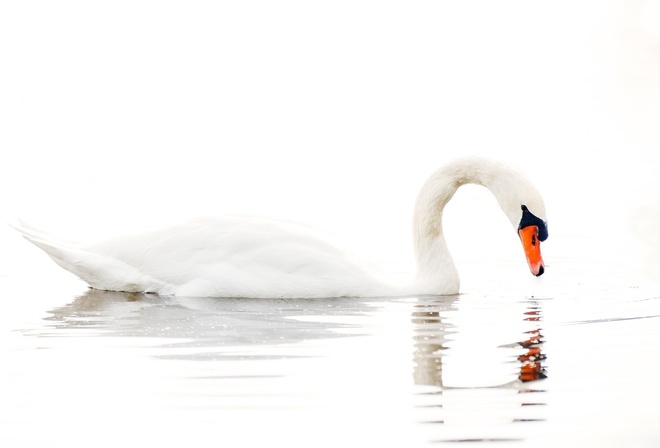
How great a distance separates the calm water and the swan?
0.20 meters

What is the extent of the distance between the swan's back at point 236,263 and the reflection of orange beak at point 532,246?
1.30m

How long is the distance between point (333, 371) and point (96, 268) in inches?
173

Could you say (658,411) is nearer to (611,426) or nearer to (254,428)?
(611,426)

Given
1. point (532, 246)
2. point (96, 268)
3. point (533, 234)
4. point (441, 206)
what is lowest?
point (96, 268)

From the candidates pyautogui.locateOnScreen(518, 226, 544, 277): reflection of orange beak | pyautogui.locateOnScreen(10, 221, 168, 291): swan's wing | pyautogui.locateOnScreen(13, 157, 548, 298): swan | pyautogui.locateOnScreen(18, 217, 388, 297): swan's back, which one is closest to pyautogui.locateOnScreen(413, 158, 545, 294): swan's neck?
pyautogui.locateOnScreen(13, 157, 548, 298): swan

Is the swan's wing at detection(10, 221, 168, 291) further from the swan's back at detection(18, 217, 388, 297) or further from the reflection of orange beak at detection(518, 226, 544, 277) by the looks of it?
the reflection of orange beak at detection(518, 226, 544, 277)

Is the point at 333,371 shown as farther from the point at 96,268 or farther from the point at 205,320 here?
the point at 96,268

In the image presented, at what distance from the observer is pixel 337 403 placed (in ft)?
27.3

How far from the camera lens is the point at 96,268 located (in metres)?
12.9

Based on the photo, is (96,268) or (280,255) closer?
(280,255)

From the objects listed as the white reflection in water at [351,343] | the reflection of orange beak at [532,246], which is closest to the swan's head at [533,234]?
the reflection of orange beak at [532,246]

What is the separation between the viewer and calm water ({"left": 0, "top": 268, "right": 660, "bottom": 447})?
25.5ft

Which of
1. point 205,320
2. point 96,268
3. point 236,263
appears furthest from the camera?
point 96,268

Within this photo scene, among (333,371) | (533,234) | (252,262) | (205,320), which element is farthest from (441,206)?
(333,371)
